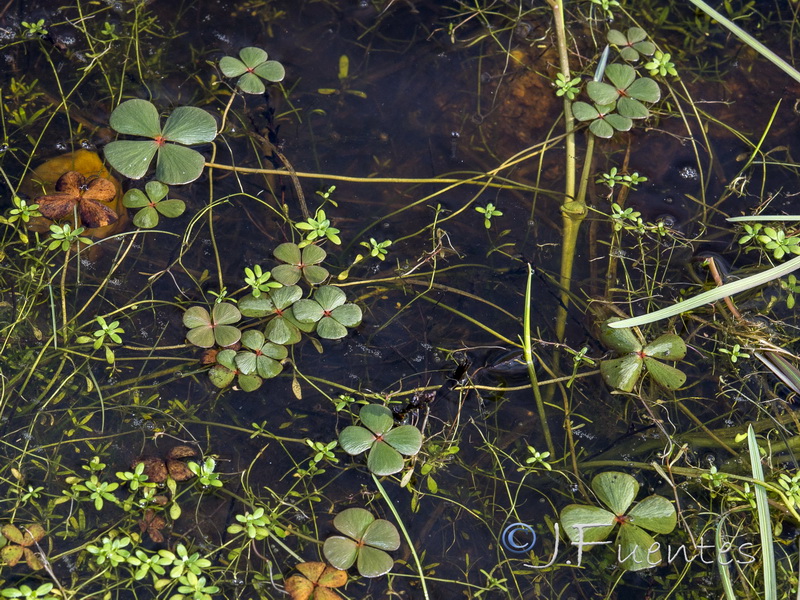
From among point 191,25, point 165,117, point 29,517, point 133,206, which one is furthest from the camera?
point 191,25

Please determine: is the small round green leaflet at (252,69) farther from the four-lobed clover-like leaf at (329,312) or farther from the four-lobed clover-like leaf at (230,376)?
the four-lobed clover-like leaf at (230,376)

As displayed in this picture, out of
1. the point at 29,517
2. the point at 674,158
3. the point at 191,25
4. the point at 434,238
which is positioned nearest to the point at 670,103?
the point at 674,158

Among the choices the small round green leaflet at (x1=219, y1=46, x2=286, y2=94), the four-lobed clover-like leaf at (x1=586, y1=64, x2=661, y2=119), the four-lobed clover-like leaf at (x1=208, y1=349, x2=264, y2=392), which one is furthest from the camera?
the four-lobed clover-like leaf at (x1=586, y1=64, x2=661, y2=119)

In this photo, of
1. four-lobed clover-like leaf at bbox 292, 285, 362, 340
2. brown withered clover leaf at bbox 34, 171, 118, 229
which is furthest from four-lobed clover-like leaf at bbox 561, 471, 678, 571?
brown withered clover leaf at bbox 34, 171, 118, 229

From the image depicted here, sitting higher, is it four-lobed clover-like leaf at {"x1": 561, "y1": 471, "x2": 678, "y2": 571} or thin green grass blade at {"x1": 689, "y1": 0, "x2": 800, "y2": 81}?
thin green grass blade at {"x1": 689, "y1": 0, "x2": 800, "y2": 81}

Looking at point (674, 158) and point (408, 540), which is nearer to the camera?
point (408, 540)

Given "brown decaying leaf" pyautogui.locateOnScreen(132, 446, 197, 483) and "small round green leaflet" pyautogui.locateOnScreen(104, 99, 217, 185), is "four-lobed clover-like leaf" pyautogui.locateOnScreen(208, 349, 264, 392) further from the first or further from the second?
"small round green leaflet" pyautogui.locateOnScreen(104, 99, 217, 185)

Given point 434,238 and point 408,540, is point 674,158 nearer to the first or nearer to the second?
point 434,238
